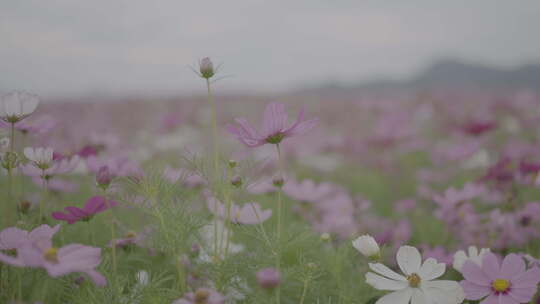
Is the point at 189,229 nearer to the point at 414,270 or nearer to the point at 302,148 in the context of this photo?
the point at 414,270

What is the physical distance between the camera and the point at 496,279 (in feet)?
2.23

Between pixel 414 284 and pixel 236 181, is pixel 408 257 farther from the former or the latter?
pixel 236 181

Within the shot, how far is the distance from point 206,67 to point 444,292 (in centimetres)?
51

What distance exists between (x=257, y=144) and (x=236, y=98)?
5.58m

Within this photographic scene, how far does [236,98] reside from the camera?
20.4 feet

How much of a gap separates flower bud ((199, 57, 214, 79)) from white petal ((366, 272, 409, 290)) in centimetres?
40

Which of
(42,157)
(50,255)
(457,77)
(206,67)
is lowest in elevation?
(50,255)

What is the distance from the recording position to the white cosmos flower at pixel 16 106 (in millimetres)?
734

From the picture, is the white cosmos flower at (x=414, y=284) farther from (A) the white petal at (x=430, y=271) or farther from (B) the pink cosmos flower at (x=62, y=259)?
(B) the pink cosmos flower at (x=62, y=259)

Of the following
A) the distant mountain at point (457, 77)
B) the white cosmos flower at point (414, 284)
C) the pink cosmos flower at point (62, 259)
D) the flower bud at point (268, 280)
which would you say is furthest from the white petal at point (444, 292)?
the distant mountain at point (457, 77)

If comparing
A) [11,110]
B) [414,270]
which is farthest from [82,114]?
[414,270]

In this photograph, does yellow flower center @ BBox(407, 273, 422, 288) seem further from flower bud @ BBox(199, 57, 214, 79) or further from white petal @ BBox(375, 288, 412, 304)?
flower bud @ BBox(199, 57, 214, 79)

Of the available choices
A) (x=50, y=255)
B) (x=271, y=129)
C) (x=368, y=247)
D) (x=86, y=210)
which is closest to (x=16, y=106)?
(x=86, y=210)

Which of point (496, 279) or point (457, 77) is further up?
point (457, 77)
